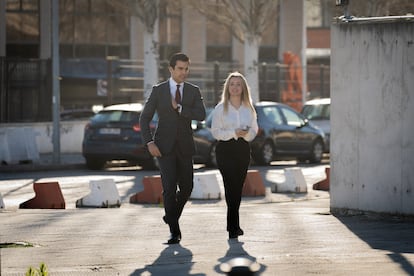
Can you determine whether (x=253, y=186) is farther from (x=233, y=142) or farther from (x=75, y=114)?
(x=75, y=114)

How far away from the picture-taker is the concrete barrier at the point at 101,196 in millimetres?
17609

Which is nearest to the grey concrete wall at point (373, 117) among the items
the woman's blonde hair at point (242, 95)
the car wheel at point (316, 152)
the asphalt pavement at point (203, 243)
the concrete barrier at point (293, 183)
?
the asphalt pavement at point (203, 243)

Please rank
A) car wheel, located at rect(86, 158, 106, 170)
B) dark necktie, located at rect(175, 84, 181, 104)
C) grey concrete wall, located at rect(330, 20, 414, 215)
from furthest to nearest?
car wheel, located at rect(86, 158, 106, 170)
grey concrete wall, located at rect(330, 20, 414, 215)
dark necktie, located at rect(175, 84, 181, 104)

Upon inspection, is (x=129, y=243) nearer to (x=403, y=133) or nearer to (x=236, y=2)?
(x=403, y=133)

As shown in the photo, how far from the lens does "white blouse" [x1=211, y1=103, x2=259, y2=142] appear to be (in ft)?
39.6

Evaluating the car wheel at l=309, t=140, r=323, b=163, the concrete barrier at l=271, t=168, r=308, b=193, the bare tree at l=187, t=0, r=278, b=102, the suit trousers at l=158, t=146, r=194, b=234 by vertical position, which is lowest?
the car wheel at l=309, t=140, r=323, b=163

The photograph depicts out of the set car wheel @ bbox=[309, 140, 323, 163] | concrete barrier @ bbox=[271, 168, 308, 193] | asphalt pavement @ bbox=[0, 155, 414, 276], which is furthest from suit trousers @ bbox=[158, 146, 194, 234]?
car wheel @ bbox=[309, 140, 323, 163]

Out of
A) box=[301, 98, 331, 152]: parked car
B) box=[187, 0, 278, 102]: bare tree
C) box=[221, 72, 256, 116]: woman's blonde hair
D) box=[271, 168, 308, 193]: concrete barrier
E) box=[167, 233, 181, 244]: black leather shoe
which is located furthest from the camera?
box=[187, 0, 278, 102]: bare tree

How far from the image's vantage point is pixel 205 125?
27.1 meters

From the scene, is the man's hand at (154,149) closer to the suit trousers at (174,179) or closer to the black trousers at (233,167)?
the suit trousers at (174,179)

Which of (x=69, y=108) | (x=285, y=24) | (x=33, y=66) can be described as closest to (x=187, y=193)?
(x=33, y=66)

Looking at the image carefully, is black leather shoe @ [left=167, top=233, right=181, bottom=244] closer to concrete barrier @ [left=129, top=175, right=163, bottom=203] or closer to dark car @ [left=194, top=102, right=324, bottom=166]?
concrete barrier @ [left=129, top=175, right=163, bottom=203]

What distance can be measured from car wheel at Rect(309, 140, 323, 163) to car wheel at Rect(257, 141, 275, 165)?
1679 mm

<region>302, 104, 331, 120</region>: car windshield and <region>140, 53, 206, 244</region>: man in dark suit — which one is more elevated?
<region>140, 53, 206, 244</region>: man in dark suit
